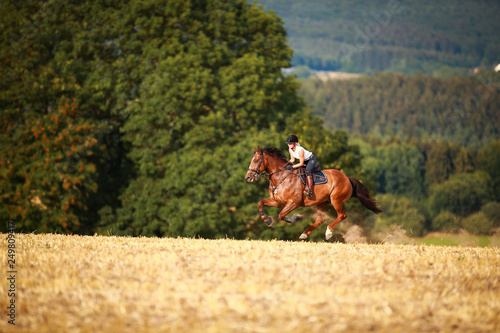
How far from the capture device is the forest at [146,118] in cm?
2806

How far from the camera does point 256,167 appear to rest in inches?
631

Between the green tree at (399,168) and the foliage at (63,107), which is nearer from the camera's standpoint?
the foliage at (63,107)

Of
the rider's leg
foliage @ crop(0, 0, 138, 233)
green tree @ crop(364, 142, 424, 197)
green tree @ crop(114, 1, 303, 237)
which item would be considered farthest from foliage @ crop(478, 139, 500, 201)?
the rider's leg

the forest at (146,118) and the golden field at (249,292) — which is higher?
the golden field at (249,292)

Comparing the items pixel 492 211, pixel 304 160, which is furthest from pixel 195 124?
pixel 492 211

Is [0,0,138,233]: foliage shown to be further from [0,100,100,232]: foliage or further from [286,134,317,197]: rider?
[286,134,317,197]: rider

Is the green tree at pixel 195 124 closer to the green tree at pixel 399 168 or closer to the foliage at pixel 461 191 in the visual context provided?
the foliage at pixel 461 191

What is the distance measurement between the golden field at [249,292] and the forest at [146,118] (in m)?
15.7

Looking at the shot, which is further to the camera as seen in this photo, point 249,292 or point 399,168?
point 399,168

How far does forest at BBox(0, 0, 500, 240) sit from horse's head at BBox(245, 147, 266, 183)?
11.2 metres

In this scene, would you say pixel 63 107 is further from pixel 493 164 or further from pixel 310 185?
pixel 493 164

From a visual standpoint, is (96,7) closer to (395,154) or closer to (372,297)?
(372,297)

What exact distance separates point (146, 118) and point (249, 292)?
71.2 ft

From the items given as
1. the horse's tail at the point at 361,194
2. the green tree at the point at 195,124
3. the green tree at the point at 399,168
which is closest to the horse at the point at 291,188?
the horse's tail at the point at 361,194
